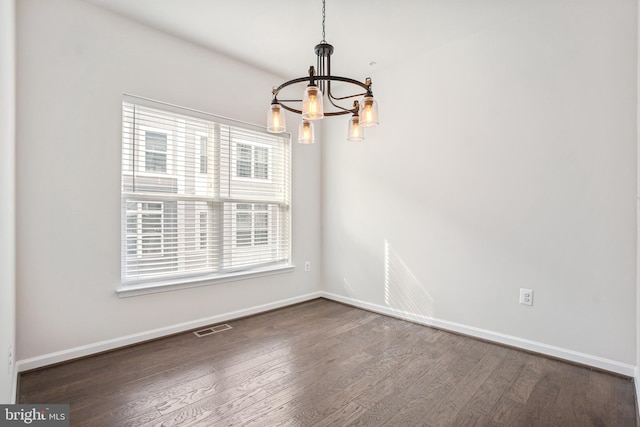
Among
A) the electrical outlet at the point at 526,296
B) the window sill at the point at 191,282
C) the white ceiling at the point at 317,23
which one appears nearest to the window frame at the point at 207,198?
the window sill at the point at 191,282

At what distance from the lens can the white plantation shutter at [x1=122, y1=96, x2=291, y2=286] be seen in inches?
110

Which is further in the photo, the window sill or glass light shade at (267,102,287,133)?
the window sill

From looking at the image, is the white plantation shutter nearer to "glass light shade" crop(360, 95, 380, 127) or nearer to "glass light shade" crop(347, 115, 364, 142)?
"glass light shade" crop(347, 115, 364, 142)

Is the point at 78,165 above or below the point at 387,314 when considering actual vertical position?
above

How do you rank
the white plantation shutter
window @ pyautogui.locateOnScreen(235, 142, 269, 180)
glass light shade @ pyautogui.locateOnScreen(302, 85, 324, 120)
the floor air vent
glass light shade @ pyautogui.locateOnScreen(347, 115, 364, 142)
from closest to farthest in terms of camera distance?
glass light shade @ pyautogui.locateOnScreen(302, 85, 324, 120) → glass light shade @ pyautogui.locateOnScreen(347, 115, 364, 142) → the white plantation shutter → the floor air vent → window @ pyautogui.locateOnScreen(235, 142, 269, 180)

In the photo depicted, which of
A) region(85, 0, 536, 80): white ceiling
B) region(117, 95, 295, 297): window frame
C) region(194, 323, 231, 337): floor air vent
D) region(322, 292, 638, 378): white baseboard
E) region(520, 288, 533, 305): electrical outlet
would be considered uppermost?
region(85, 0, 536, 80): white ceiling

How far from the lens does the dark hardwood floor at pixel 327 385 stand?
1836 mm

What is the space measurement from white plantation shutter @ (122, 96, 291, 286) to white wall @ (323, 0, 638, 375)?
110 cm

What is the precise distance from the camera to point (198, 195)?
3174 mm

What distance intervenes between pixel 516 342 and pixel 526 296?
0.40 metres

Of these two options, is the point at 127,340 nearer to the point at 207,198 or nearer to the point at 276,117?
the point at 207,198

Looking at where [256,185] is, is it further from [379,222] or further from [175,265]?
[379,222]

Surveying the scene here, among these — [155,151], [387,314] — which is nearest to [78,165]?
[155,151]

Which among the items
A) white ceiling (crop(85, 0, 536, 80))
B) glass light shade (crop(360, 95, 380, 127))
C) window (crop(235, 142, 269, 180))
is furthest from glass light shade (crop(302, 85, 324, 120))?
window (crop(235, 142, 269, 180))
